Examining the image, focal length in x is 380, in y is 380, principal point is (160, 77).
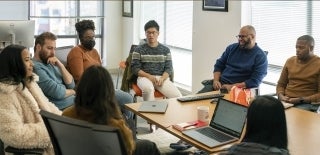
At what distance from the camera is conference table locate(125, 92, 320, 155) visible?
1.94 meters

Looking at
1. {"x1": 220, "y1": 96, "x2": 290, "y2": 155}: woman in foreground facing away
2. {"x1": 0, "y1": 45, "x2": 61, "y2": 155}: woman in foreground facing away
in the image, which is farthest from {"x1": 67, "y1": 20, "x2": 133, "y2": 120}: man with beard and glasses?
{"x1": 220, "y1": 96, "x2": 290, "y2": 155}: woman in foreground facing away

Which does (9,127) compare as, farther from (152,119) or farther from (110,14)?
(110,14)

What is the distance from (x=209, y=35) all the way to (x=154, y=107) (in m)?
2.36

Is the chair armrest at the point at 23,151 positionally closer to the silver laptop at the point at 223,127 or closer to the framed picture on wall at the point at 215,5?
the silver laptop at the point at 223,127

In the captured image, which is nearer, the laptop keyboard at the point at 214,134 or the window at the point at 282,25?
the laptop keyboard at the point at 214,134

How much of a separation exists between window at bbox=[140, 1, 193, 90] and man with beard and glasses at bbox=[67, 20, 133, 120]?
1.98 meters

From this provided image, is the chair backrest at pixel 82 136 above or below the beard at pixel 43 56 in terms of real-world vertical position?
below

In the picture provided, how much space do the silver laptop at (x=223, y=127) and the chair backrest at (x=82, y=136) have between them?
0.63 meters

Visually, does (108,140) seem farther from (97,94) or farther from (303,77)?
(303,77)

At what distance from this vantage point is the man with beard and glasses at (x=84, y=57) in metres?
3.71

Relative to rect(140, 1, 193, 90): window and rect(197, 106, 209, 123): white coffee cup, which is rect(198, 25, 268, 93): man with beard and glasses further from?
rect(140, 1, 193, 90): window

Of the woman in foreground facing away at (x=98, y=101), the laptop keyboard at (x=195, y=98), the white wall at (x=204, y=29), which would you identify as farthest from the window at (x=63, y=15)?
the woman in foreground facing away at (x=98, y=101)

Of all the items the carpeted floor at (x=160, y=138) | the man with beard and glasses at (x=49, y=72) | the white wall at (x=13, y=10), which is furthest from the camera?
the white wall at (x=13, y=10)

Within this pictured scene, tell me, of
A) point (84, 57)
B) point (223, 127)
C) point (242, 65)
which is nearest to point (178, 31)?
point (242, 65)
